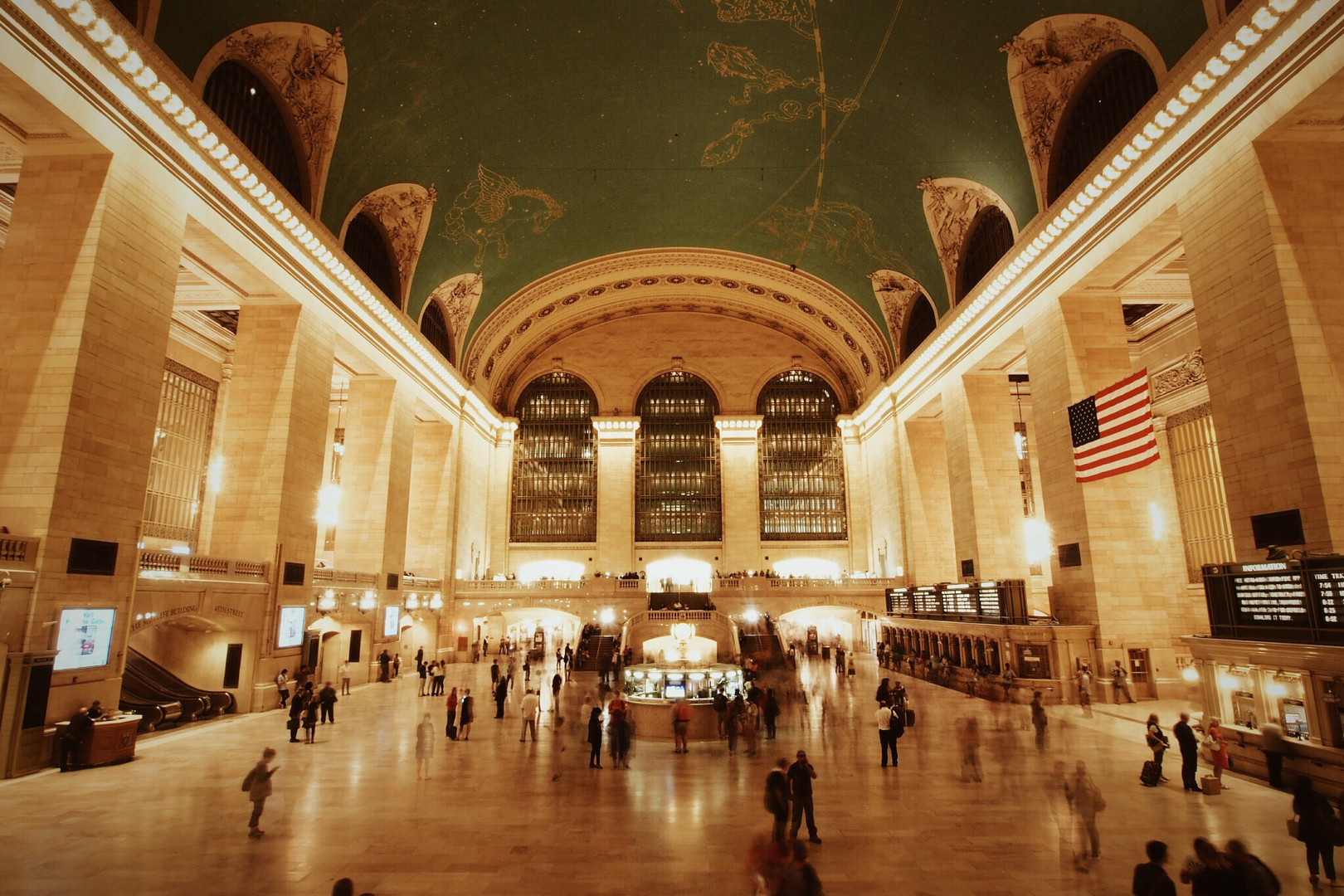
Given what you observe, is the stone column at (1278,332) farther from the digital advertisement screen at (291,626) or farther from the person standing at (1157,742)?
the digital advertisement screen at (291,626)

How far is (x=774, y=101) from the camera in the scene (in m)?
18.8

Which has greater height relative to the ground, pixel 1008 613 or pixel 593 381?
pixel 593 381

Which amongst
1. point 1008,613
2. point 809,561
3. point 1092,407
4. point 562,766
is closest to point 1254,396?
point 1092,407

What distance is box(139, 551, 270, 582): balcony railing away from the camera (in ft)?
38.4

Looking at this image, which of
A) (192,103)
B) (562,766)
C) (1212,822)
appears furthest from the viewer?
(192,103)

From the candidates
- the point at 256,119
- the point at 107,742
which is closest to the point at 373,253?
the point at 256,119

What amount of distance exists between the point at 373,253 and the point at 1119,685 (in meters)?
20.6

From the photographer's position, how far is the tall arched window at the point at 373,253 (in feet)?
61.8

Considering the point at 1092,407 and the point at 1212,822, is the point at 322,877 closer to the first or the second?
the point at 1212,822

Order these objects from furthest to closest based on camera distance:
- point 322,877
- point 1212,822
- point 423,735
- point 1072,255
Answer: point 1072,255
point 423,735
point 1212,822
point 322,877

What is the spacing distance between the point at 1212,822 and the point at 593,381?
2912 cm

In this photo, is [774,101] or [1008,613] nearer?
[1008,613]

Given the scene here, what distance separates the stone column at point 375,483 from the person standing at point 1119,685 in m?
17.6

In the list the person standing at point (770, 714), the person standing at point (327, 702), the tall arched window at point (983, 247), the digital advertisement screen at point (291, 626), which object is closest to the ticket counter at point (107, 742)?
the person standing at point (327, 702)
